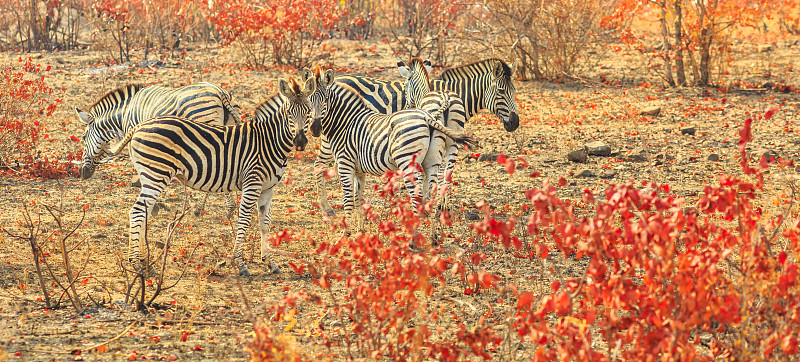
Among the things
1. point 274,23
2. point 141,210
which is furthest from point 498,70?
point 274,23

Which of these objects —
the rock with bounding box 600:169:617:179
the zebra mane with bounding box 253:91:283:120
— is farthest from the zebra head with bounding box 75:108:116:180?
the rock with bounding box 600:169:617:179

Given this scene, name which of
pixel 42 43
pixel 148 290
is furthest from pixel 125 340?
pixel 42 43

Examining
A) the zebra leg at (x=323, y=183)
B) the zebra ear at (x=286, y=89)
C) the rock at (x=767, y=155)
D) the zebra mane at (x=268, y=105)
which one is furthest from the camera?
the rock at (x=767, y=155)

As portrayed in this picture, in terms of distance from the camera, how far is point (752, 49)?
63.6 ft

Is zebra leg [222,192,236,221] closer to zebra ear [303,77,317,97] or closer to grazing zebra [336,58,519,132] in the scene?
grazing zebra [336,58,519,132]

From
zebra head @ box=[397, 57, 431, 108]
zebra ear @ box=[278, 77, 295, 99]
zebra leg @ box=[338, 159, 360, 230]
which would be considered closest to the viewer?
zebra ear @ box=[278, 77, 295, 99]

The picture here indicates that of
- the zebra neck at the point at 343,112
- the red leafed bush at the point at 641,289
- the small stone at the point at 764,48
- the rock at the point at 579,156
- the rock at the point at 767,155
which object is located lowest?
the rock at the point at 579,156

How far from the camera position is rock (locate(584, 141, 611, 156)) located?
1177cm

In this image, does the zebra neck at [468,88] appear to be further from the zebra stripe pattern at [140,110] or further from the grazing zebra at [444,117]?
the zebra stripe pattern at [140,110]

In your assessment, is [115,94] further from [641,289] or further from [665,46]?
[665,46]

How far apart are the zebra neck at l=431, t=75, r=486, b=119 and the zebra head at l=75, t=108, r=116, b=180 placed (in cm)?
434

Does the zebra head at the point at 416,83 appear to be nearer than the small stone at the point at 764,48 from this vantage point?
Yes

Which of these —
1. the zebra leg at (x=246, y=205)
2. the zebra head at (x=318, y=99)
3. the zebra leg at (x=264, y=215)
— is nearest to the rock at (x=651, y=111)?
the zebra head at (x=318, y=99)

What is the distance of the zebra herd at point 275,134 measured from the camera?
282 inches
